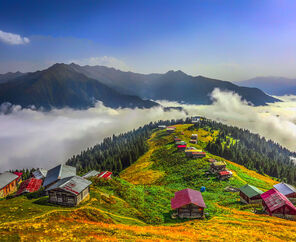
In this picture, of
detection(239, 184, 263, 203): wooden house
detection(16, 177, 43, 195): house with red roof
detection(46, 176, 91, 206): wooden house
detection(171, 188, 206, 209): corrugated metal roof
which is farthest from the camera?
detection(16, 177, 43, 195): house with red roof

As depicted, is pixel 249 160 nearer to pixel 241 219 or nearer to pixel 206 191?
pixel 206 191

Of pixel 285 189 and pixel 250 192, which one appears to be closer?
pixel 250 192

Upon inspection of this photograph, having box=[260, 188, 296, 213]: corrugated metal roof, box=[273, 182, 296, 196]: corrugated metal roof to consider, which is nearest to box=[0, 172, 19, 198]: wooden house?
box=[260, 188, 296, 213]: corrugated metal roof

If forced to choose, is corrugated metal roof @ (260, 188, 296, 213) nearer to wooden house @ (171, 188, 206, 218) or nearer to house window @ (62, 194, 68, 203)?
wooden house @ (171, 188, 206, 218)

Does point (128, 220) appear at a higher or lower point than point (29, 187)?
higher

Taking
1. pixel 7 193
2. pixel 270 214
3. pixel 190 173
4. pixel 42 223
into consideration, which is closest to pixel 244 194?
pixel 270 214

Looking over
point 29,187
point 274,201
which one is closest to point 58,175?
point 29,187

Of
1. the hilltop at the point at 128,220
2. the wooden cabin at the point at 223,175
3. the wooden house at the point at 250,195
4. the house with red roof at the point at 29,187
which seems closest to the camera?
the hilltop at the point at 128,220

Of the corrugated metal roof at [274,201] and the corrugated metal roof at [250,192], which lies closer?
the corrugated metal roof at [274,201]

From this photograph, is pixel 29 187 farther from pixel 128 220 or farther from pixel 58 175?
pixel 128 220

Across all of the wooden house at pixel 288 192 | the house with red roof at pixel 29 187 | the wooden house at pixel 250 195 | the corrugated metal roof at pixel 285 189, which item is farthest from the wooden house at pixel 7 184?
the corrugated metal roof at pixel 285 189

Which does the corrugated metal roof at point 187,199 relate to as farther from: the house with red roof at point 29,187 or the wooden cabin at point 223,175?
the house with red roof at point 29,187
